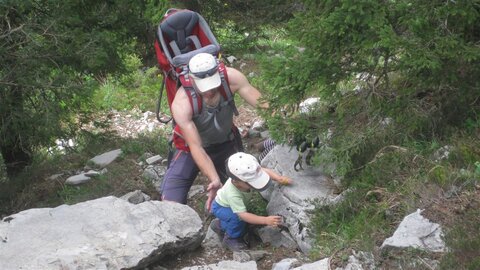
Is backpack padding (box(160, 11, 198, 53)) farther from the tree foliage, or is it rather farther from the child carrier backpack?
the tree foliage

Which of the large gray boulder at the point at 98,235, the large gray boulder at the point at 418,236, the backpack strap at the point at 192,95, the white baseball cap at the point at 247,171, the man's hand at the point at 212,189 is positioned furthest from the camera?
the backpack strap at the point at 192,95

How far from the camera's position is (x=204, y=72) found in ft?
21.5

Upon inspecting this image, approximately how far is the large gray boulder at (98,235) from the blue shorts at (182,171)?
925 mm

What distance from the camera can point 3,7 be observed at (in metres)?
8.18

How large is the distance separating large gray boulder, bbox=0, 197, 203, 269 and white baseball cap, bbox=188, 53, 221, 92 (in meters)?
1.18

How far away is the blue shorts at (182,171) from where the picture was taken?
24.1 feet

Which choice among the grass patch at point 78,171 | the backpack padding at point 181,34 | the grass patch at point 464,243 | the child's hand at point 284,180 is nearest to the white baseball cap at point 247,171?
the child's hand at point 284,180

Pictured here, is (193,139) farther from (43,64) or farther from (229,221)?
(43,64)

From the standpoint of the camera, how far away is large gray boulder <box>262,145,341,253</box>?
249 inches

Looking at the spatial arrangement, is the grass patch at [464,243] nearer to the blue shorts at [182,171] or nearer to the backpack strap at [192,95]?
the backpack strap at [192,95]

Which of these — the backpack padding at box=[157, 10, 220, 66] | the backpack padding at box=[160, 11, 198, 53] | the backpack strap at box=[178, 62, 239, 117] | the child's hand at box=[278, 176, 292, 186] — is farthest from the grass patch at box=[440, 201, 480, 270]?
the backpack padding at box=[160, 11, 198, 53]

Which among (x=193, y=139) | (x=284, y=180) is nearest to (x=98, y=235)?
(x=193, y=139)

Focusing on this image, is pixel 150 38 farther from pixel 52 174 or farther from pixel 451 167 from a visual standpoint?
pixel 451 167

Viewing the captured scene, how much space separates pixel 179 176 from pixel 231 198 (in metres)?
1.16
